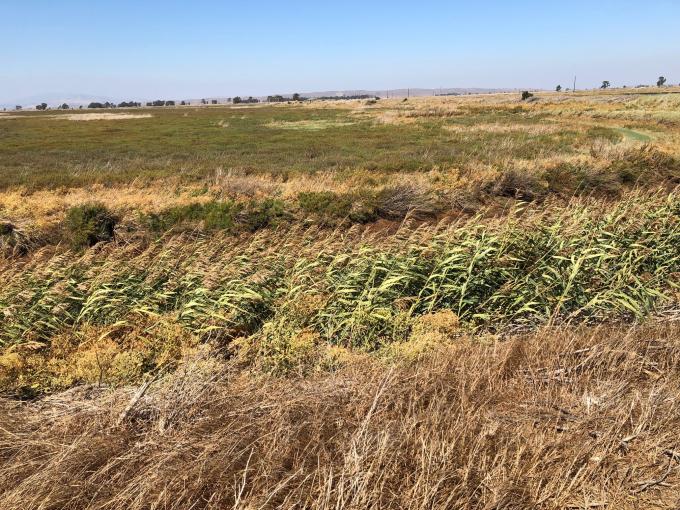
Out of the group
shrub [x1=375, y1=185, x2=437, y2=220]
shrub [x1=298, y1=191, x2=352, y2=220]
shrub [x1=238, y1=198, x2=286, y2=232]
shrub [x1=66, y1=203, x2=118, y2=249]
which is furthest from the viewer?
shrub [x1=375, y1=185, x2=437, y2=220]

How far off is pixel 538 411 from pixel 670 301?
118 inches

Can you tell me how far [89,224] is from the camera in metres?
11.0

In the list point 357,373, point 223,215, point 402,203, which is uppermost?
Result: point 357,373

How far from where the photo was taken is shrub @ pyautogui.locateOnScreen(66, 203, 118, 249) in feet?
35.1

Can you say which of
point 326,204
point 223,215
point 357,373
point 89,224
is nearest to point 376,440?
point 357,373

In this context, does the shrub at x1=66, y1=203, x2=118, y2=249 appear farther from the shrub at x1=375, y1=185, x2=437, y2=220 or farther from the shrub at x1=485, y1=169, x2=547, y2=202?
the shrub at x1=485, y1=169, x2=547, y2=202

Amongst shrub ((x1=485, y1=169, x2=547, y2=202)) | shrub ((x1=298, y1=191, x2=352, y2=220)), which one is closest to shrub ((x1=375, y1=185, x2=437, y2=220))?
shrub ((x1=298, y1=191, x2=352, y2=220))

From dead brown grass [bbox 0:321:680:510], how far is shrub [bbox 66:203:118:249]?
28.1 feet

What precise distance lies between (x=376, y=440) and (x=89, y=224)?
11033 mm

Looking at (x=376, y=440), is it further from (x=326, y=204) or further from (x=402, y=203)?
(x=402, y=203)

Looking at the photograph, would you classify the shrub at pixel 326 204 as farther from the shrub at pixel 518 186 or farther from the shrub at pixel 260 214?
the shrub at pixel 518 186

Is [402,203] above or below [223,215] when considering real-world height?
below

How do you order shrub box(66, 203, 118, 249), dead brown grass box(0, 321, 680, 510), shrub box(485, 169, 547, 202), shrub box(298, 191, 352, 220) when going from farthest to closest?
shrub box(485, 169, 547, 202) < shrub box(298, 191, 352, 220) < shrub box(66, 203, 118, 249) < dead brown grass box(0, 321, 680, 510)

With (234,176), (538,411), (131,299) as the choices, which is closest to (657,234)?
(538,411)
